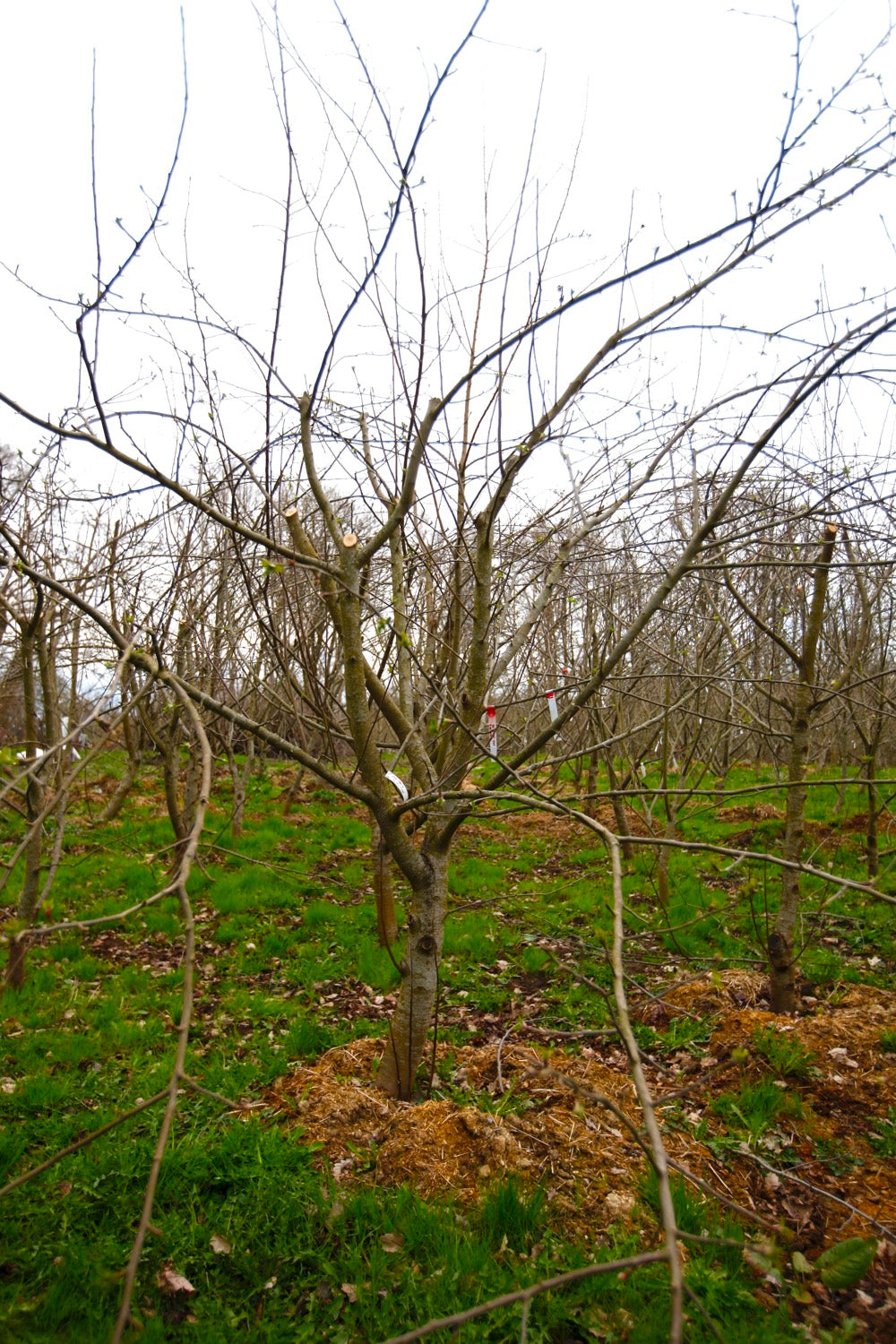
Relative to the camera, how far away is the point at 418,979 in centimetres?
342

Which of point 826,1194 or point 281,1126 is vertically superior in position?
point 826,1194

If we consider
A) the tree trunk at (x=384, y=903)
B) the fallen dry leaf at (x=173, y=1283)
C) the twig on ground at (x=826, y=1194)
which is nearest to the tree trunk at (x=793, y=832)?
the twig on ground at (x=826, y=1194)

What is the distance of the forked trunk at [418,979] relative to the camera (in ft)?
11.1

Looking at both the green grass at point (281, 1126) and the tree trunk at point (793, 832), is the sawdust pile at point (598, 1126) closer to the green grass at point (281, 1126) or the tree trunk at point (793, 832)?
the green grass at point (281, 1126)

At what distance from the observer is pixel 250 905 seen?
6488mm

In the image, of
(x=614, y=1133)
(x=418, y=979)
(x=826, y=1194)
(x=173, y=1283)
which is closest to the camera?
(x=826, y=1194)

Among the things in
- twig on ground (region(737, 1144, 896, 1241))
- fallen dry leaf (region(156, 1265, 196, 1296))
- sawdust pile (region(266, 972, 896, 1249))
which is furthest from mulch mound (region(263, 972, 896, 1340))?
fallen dry leaf (region(156, 1265, 196, 1296))

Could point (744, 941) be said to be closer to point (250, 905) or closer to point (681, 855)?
point (681, 855)

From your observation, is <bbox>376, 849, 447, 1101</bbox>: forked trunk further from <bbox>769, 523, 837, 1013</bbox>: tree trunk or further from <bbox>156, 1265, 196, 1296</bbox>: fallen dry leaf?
<bbox>769, 523, 837, 1013</bbox>: tree trunk

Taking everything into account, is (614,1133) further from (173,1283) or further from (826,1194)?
(826,1194)

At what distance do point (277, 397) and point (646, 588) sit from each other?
5.18 m

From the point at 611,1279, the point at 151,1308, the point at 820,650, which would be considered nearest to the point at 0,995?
the point at 151,1308

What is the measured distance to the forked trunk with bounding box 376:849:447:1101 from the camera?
3.37m

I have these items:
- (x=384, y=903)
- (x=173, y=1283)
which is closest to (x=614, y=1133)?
(x=173, y=1283)
